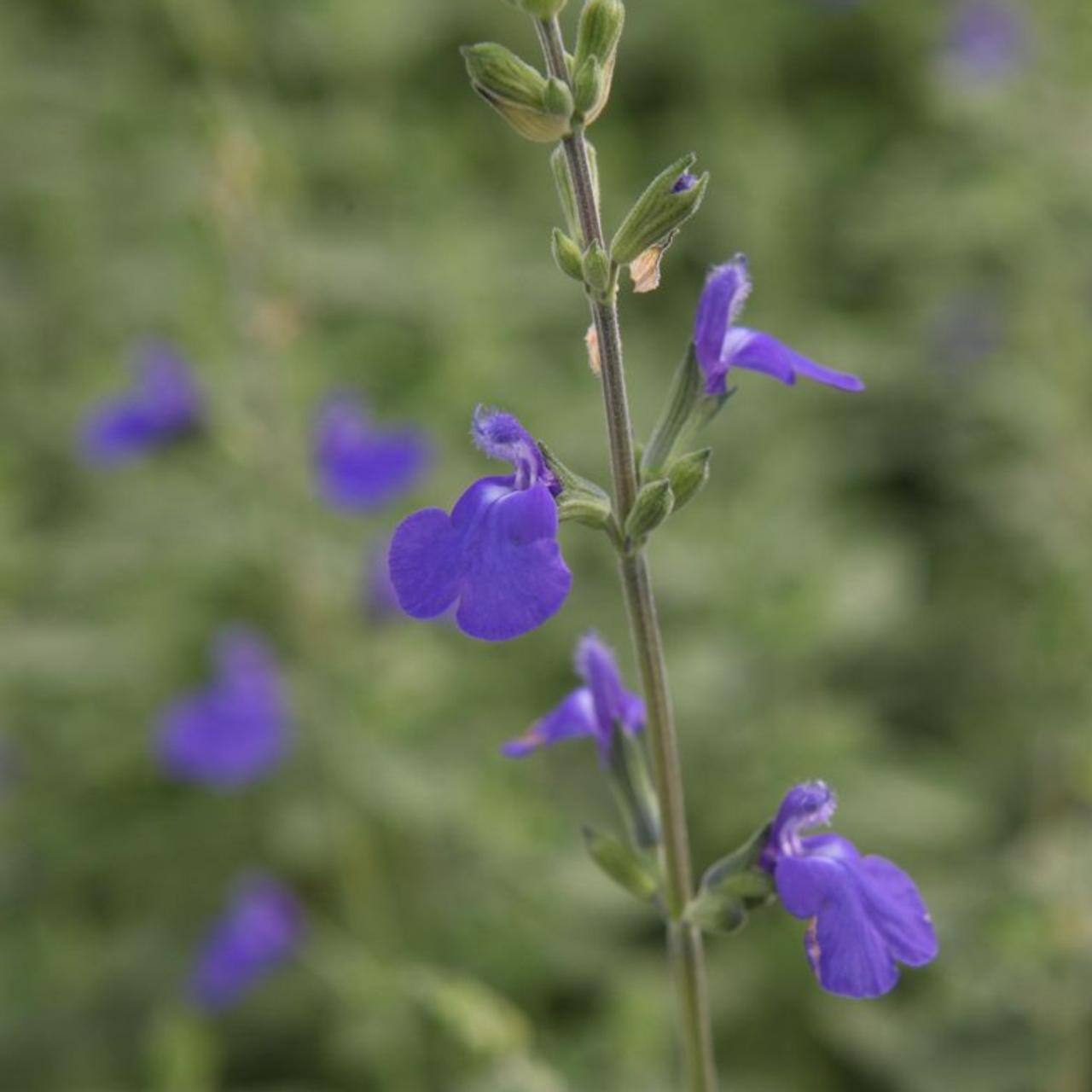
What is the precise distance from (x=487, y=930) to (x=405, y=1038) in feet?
1.19

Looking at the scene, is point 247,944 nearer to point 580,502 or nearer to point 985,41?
point 580,502

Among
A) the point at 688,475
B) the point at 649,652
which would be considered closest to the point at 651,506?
the point at 688,475

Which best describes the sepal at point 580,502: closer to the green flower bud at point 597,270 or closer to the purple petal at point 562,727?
the green flower bud at point 597,270

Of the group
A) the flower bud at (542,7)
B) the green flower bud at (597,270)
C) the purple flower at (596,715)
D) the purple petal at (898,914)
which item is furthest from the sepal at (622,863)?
the flower bud at (542,7)

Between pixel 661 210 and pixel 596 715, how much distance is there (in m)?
0.79

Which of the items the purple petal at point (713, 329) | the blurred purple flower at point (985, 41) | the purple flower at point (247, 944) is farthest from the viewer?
the blurred purple flower at point (985, 41)

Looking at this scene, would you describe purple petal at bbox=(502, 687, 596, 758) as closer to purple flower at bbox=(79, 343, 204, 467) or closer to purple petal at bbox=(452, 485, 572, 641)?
purple petal at bbox=(452, 485, 572, 641)

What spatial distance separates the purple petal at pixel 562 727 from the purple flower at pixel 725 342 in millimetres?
531

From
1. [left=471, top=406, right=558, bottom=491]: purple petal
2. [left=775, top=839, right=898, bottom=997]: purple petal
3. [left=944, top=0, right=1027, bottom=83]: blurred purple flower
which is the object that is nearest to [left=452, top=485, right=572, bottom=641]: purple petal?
[left=471, top=406, right=558, bottom=491]: purple petal

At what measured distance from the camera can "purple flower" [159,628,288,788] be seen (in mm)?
4445

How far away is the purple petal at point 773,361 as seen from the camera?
192cm

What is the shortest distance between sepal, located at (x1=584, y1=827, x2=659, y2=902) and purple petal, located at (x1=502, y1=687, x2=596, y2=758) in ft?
0.53

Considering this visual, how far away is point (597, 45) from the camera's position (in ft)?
6.08

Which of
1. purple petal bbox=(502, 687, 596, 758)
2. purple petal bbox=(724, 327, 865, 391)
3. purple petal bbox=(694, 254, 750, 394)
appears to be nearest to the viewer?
purple petal bbox=(724, 327, 865, 391)
